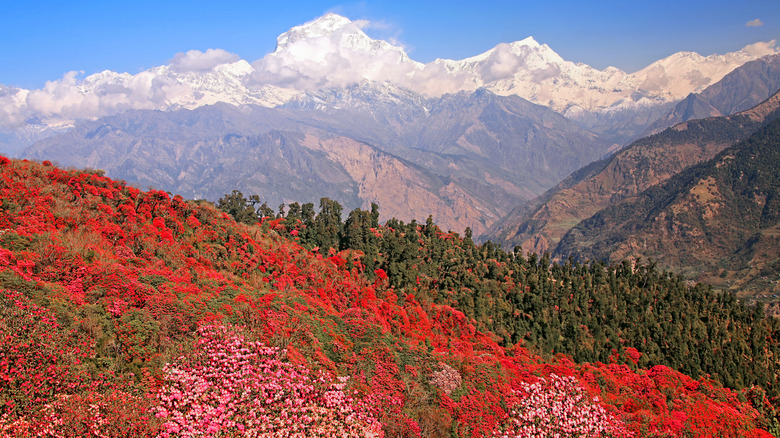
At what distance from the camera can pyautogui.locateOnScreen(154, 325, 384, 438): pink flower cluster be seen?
26516mm

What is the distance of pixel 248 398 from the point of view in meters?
28.3

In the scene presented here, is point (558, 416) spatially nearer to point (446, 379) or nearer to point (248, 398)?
point (446, 379)

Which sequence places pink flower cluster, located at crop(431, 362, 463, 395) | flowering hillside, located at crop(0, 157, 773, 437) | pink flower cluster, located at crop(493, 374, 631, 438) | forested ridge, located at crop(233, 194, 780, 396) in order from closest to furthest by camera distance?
flowering hillside, located at crop(0, 157, 773, 437), pink flower cluster, located at crop(493, 374, 631, 438), pink flower cluster, located at crop(431, 362, 463, 395), forested ridge, located at crop(233, 194, 780, 396)

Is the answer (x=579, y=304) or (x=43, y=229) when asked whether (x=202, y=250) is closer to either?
(x=43, y=229)

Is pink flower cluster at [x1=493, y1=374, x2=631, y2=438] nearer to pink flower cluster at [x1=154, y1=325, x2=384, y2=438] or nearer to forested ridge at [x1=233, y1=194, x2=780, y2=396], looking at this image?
pink flower cluster at [x1=154, y1=325, x2=384, y2=438]

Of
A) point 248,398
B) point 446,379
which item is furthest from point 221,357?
point 446,379

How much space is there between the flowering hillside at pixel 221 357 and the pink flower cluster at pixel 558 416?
0.17 meters

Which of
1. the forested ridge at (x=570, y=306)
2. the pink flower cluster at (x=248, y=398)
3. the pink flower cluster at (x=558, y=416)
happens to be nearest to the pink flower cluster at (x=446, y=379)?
the pink flower cluster at (x=558, y=416)

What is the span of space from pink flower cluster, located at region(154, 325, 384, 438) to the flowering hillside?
0.32ft

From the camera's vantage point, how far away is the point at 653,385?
56219 mm

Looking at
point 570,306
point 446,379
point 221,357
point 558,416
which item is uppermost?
point 221,357

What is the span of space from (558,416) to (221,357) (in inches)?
1142

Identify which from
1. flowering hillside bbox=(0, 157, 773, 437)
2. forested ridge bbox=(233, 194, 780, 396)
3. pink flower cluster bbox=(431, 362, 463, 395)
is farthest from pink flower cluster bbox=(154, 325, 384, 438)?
forested ridge bbox=(233, 194, 780, 396)

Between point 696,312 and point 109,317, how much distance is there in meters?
113
